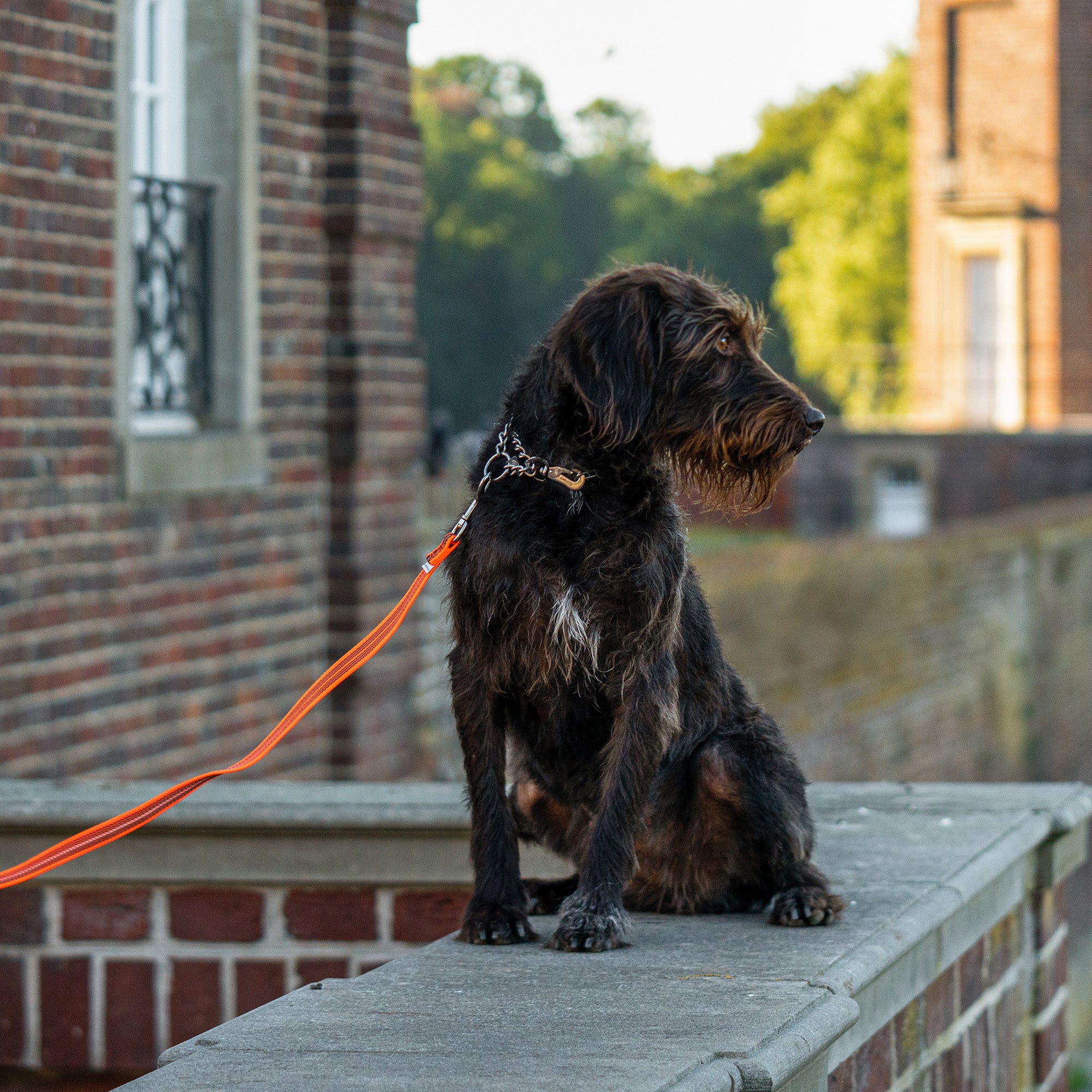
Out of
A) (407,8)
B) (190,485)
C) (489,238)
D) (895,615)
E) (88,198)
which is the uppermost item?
(489,238)

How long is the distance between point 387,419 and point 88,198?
6.83 ft

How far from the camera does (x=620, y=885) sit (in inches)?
123

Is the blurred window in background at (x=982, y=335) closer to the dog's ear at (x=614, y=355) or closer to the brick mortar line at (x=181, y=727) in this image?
the brick mortar line at (x=181, y=727)

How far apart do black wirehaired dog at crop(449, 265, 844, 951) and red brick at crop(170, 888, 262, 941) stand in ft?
2.35

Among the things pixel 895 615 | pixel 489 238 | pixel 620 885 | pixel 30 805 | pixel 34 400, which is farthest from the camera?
pixel 489 238

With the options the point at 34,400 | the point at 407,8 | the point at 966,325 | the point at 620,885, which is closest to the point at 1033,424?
the point at 966,325

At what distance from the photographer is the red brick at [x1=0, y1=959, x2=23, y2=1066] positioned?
3.72 meters

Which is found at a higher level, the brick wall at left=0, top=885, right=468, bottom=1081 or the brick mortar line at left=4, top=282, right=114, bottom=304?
the brick mortar line at left=4, top=282, right=114, bottom=304

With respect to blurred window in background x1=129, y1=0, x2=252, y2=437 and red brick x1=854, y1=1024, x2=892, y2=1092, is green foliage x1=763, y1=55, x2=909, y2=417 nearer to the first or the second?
blurred window in background x1=129, y1=0, x2=252, y2=437

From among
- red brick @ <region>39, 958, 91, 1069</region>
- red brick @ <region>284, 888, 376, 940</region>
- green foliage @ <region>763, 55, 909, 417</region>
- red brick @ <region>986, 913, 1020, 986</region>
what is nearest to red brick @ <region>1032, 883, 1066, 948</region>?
red brick @ <region>986, 913, 1020, 986</region>

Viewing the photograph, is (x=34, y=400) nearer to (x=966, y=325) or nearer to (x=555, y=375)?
(x=555, y=375)

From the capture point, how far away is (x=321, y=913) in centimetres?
369

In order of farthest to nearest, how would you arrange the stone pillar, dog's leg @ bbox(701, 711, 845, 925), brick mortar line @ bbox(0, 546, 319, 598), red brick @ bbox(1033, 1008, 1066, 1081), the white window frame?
the white window frame, the stone pillar, brick mortar line @ bbox(0, 546, 319, 598), red brick @ bbox(1033, 1008, 1066, 1081), dog's leg @ bbox(701, 711, 845, 925)

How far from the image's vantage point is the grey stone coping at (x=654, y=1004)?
233 centimetres
